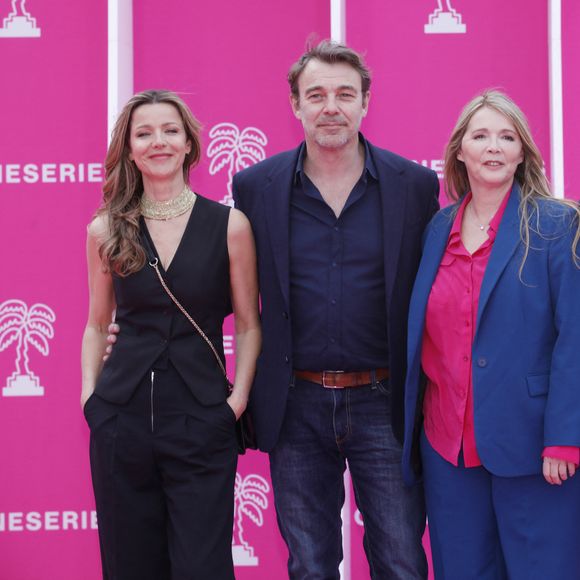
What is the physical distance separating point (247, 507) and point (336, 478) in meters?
1.22

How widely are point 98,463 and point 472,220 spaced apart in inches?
49.8

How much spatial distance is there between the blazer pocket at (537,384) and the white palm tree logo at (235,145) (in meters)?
1.89

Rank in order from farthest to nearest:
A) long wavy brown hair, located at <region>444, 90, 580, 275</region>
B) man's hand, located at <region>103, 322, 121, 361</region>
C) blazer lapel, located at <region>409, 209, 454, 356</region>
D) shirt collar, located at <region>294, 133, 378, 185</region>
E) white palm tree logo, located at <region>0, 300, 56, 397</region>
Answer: white palm tree logo, located at <region>0, 300, 56, 397</region>, shirt collar, located at <region>294, 133, 378, 185</region>, man's hand, located at <region>103, 322, 121, 361</region>, blazer lapel, located at <region>409, 209, 454, 356</region>, long wavy brown hair, located at <region>444, 90, 580, 275</region>

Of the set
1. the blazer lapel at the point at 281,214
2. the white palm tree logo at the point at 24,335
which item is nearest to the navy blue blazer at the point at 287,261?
the blazer lapel at the point at 281,214

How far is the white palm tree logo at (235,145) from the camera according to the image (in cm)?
370

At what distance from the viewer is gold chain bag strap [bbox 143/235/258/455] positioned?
2.36 meters

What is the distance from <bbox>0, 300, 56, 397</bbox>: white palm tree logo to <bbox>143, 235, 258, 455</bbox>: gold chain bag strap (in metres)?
1.47

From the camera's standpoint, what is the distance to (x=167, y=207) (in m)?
2.46

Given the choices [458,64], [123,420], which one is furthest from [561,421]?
[458,64]

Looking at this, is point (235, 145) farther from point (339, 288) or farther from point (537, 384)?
point (537, 384)

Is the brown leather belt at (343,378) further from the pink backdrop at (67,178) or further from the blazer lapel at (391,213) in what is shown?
the pink backdrop at (67,178)

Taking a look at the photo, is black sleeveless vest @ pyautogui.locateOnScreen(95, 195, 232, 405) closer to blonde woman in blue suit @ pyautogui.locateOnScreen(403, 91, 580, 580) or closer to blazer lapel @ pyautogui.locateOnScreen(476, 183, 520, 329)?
blonde woman in blue suit @ pyautogui.locateOnScreen(403, 91, 580, 580)

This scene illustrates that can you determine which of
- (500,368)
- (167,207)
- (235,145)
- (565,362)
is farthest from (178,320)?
(235,145)

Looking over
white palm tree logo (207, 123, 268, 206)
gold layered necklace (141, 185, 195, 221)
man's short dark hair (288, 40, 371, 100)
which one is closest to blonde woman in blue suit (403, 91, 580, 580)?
man's short dark hair (288, 40, 371, 100)
